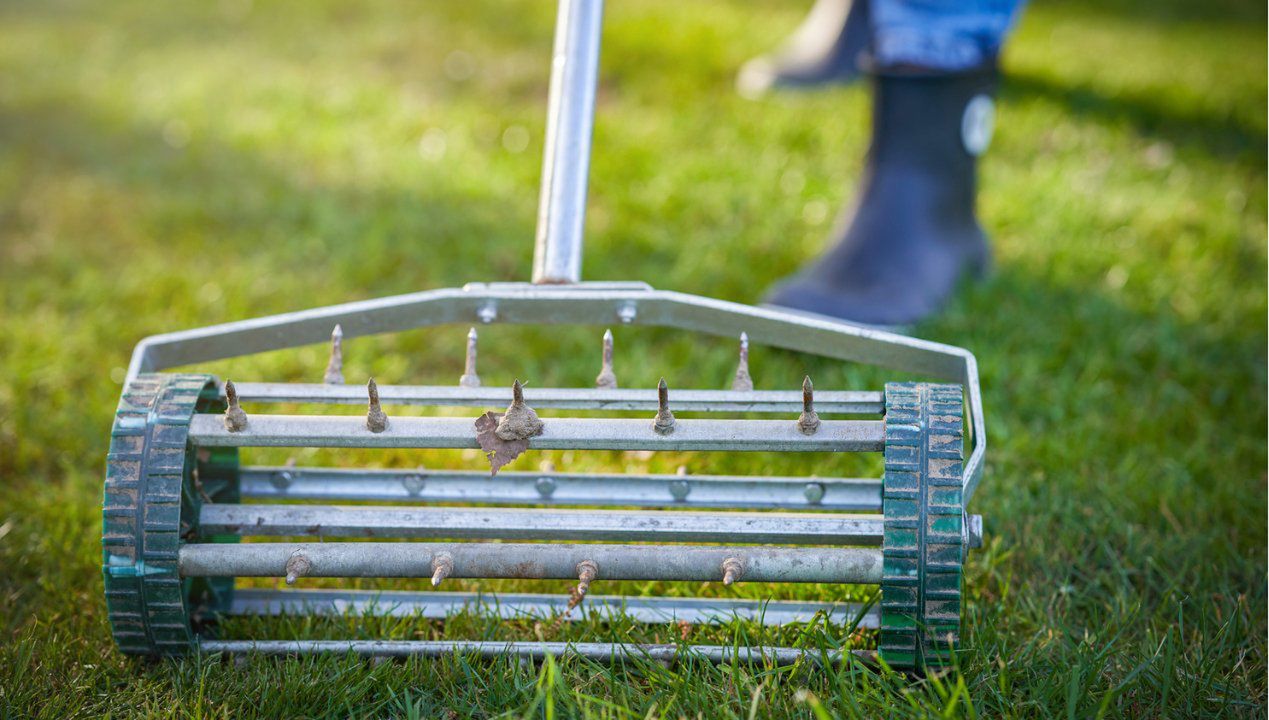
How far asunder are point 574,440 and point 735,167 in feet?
7.41

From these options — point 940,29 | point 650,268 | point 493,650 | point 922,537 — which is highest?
point 940,29

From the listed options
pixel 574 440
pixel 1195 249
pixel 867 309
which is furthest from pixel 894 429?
pixel 1195 249

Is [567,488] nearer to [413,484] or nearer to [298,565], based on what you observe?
[413,484]

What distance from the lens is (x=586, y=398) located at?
154cm

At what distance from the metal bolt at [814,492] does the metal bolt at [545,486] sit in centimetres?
39

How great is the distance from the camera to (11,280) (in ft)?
9.46

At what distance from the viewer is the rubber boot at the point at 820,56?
4332 mm

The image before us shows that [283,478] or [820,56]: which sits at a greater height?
[820,56]

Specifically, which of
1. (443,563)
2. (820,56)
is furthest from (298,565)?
(820,56)

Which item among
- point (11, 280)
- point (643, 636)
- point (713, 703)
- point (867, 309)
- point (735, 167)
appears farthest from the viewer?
point (735, 167)

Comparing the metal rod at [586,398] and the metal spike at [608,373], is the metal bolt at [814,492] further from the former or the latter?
the metal spike at [608,373]

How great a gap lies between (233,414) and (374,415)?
0.61 ft

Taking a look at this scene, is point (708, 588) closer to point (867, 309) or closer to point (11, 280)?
point (867, 309)

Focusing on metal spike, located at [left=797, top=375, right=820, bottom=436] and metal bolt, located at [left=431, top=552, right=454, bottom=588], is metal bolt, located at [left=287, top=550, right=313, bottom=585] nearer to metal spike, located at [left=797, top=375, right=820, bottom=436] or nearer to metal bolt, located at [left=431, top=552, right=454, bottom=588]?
metal bolt, located at [left=431, top=552, right=454, bottom=588]
